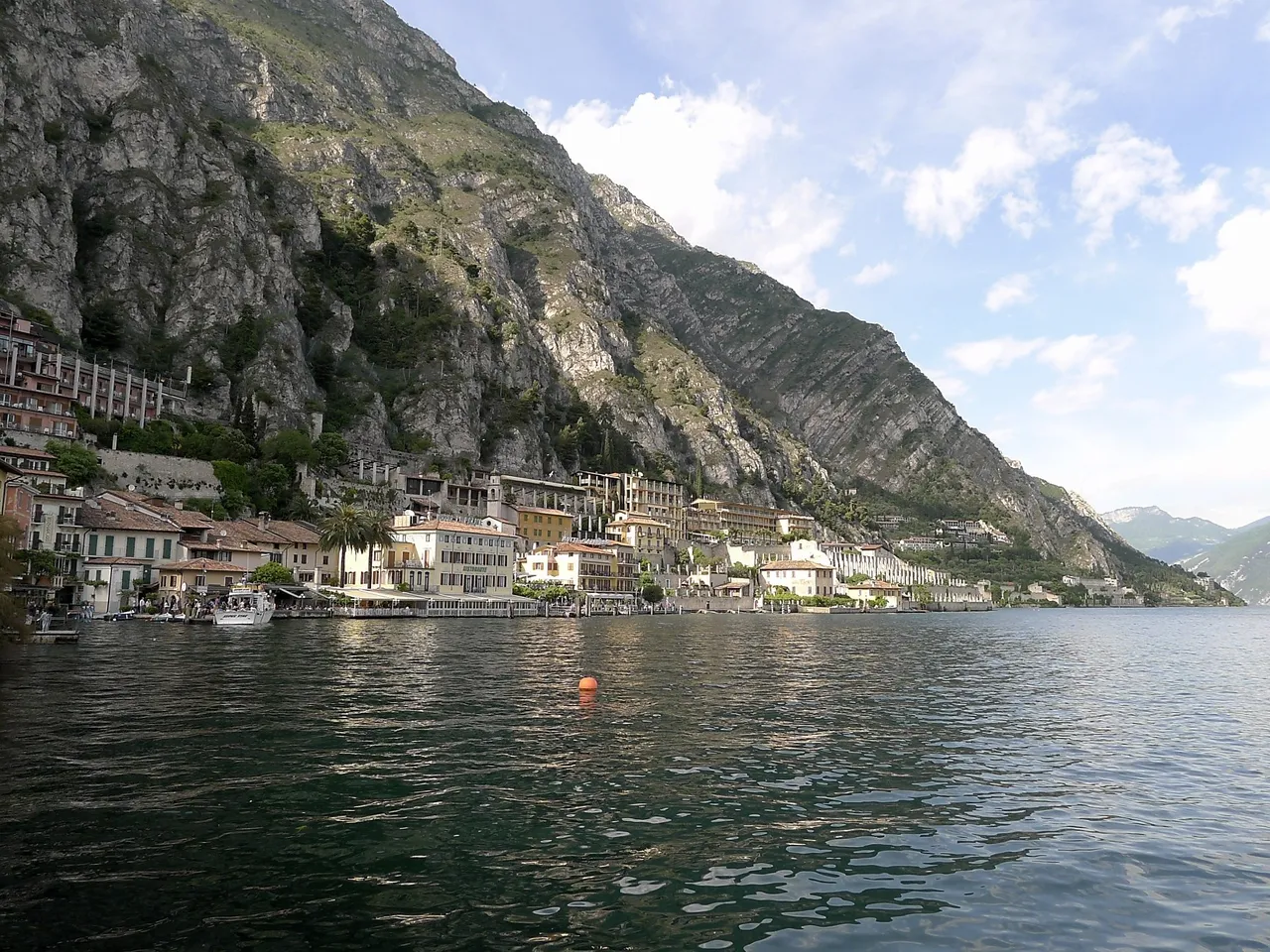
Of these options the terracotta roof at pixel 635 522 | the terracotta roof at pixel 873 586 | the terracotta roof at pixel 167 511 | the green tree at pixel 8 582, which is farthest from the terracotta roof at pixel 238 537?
the terracotta roof at pixel 873 586

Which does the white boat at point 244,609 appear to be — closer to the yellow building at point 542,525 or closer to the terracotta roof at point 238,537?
the terracotta roof at point 238,537

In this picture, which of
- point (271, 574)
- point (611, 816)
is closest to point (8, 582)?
point (611, 816)

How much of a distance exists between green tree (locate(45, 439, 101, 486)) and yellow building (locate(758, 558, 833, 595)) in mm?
129566

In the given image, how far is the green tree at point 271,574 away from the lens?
8681 centimetres

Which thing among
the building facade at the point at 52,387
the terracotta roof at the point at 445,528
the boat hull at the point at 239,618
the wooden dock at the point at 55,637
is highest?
the building facade at the point at 52,387

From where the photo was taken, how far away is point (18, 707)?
90.5 feet

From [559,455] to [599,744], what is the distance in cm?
16281

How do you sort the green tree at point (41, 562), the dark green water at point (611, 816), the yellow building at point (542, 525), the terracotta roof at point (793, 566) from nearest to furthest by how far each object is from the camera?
the dark green water at point (611, 816)
the green tree at point (41, 562)
the yellow building at point (542, 525)
the terracotta roof at point (793, 566)

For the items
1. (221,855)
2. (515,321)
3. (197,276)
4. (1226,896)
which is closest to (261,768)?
(221,855)

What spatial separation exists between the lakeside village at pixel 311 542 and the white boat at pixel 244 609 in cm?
306

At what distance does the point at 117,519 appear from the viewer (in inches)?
3088

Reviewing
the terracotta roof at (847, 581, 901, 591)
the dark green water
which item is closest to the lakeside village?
the terracotta roof at (847, 581, 901, 591)

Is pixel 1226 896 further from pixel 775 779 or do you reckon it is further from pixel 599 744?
pixel 599 744

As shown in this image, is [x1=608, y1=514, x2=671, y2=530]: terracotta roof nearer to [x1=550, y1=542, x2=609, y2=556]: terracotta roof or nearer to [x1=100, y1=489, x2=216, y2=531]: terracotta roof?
[x1=550, y1=542, x2=609, y2=556]: terracotta roof
